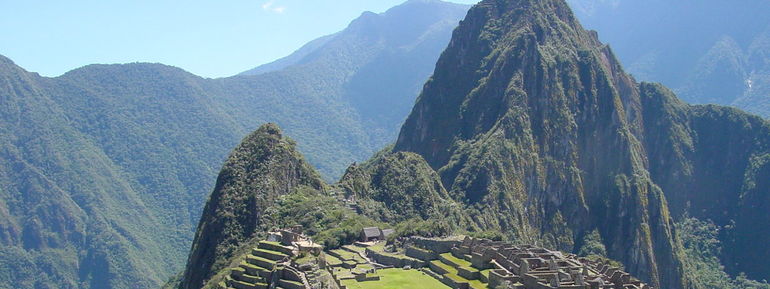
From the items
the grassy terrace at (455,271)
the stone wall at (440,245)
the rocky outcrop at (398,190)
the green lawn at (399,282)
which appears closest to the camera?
the green lawn at (399,282)

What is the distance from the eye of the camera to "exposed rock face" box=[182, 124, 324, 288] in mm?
115750

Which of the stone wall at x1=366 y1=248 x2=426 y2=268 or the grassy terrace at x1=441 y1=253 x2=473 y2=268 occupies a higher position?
the grassy terrace at x1=441 y1=253 x2=473 y2=268

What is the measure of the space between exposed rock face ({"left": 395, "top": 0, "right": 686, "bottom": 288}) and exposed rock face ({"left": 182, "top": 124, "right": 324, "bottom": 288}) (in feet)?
124

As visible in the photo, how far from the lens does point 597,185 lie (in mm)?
187625

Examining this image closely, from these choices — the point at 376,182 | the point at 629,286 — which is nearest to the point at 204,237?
the point at 376,182

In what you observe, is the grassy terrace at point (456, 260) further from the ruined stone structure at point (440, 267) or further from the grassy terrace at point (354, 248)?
the grassy terrace at point (354, 248)

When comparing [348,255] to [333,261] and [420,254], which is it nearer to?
[333,261]

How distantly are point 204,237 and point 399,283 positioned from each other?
52871 mm

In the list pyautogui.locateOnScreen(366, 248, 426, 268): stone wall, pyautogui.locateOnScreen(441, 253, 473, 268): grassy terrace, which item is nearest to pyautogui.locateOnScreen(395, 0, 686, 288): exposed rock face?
pyautogui.locateOnScreen(366, 248, 426, 268): stone wall

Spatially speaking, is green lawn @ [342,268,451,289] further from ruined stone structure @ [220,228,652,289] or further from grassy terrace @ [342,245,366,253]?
grassy terrace @ [342,245,366,253]

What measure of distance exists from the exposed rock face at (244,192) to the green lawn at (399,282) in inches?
Result: 1355

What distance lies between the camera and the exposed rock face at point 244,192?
4557 inches

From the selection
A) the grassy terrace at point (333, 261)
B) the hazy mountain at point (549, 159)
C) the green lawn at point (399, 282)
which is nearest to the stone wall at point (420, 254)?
the green lawn at point (399, 282)

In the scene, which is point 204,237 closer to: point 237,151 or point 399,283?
point 237,151
